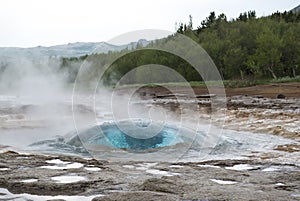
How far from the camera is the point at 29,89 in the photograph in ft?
62.1

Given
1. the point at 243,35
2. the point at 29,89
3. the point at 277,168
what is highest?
the point at 243,35

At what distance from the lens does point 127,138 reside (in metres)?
6.91

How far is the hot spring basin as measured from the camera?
262 inches

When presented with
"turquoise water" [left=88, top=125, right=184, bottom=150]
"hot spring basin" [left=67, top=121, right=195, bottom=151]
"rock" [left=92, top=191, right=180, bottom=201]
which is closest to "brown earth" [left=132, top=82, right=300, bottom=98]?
"hot spring basin" [left=67, top=121, right=195, bottom=151]

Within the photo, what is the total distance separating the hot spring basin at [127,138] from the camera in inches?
262

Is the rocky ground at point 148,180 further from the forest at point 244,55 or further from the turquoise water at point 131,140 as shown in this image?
the forest at point 244,55

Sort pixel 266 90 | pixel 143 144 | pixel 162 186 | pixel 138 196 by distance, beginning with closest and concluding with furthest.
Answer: pixel 138 196, pixel 162 186, pixel 143 144, pixel 266 90

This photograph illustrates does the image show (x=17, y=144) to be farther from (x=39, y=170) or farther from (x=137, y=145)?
(x=39, y=170)

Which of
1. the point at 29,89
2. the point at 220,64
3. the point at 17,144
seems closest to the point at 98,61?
the point at 29,89

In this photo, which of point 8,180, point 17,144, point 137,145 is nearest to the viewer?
point 8,180

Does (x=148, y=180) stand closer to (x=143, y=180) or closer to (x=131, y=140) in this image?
(x=143, y=180)

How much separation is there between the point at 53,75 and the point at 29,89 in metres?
2.49

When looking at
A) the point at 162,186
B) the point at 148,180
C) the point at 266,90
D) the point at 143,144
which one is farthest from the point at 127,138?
the point at 266,90

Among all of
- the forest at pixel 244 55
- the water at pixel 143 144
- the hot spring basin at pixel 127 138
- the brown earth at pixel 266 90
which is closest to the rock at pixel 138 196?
the water at pixel 143 144
